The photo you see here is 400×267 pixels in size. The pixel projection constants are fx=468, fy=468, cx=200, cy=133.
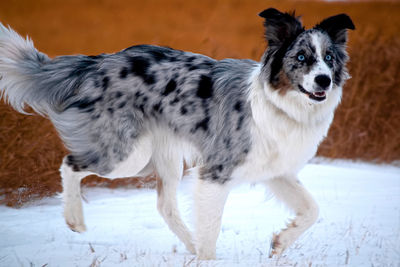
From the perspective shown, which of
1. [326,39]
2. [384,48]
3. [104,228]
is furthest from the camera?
[384,48]

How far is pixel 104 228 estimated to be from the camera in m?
5.23

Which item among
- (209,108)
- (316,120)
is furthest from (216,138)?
(316,120)

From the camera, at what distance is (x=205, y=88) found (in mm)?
4305

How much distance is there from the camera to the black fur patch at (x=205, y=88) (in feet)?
14.0

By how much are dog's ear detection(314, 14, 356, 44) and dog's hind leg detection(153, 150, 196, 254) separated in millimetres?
1800

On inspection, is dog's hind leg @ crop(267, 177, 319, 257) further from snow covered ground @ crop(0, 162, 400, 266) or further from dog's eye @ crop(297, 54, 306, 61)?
dog's eye @ crop(297, 54, 306, 61)

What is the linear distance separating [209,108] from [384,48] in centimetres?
589

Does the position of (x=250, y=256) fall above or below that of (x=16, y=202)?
above

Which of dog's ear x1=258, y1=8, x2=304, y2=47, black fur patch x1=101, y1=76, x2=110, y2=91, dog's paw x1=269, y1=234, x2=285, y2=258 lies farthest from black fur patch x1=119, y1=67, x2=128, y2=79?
dog's paw x1=269, y1=234, x2=285, y2=258

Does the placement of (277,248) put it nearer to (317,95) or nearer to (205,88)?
(317,95)

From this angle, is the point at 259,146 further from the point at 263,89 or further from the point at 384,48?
the point at 384,48

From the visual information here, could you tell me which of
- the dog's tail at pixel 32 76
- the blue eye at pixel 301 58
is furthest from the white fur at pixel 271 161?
the dog's tail at pixel 32 76

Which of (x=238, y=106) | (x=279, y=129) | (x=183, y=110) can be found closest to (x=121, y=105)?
(x=183, y=110)

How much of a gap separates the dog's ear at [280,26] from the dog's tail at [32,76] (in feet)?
5.71
